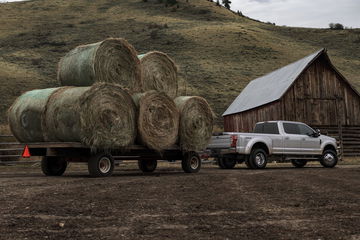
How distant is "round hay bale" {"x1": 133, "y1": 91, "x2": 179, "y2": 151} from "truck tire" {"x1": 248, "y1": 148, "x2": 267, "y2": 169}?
5188 millimetres

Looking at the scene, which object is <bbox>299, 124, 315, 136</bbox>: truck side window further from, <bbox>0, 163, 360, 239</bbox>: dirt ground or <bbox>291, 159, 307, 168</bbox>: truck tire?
<bbox>0, 163, 360, 239</bbox>: dirt ground

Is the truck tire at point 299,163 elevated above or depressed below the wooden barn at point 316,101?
below

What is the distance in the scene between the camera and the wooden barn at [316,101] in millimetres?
31469

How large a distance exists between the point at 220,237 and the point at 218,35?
215ft

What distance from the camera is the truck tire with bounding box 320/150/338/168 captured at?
69.1ft

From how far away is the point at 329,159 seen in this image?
21188 millimetres

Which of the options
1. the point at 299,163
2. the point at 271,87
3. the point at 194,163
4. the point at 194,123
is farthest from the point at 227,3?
the point at 194,123

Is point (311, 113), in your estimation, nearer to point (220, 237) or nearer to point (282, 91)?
point (282, 91)

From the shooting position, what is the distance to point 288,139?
20.1 metres

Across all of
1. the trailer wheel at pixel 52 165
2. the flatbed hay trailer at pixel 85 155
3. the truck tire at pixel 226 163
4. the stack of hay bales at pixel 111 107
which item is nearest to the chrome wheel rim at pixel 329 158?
the truck tire at pixel 226 163

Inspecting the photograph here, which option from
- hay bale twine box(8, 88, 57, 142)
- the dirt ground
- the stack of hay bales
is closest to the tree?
the stack of hay bales

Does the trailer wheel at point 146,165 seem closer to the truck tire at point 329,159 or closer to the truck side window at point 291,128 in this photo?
the truck side window at point 291,128

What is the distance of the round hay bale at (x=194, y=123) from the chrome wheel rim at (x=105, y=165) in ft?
8.04

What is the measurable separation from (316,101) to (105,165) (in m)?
21.4
